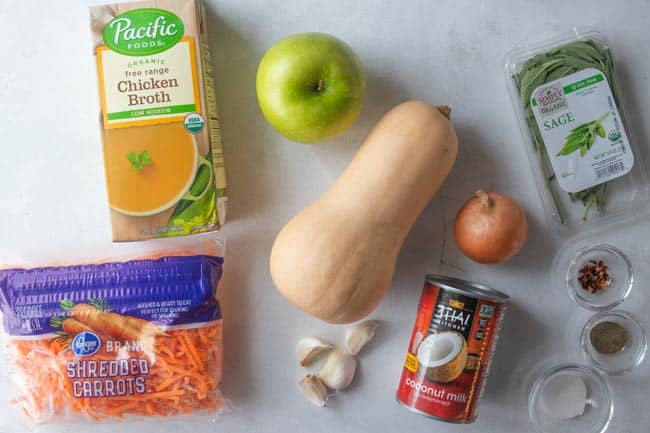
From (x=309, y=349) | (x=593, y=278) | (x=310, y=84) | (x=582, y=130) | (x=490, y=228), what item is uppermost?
(x=310, y=84)

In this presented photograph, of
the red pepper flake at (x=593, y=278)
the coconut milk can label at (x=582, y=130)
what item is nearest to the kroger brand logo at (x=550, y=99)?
the coconut milk can label at (x=582, y=130)

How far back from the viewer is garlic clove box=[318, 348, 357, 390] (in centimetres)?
107

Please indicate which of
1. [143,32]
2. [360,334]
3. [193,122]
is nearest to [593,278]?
[360,334]

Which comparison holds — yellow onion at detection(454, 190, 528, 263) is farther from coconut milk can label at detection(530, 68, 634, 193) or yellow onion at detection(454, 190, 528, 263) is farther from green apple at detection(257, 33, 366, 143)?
green apple at detection(257, 33, 366, 143)

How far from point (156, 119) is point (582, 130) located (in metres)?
0.74

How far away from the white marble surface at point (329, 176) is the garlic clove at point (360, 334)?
2 centimetres

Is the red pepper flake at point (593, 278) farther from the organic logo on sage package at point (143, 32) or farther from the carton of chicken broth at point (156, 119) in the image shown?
the organic logo on sage package at point (143, 32)

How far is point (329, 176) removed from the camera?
108 centimetres

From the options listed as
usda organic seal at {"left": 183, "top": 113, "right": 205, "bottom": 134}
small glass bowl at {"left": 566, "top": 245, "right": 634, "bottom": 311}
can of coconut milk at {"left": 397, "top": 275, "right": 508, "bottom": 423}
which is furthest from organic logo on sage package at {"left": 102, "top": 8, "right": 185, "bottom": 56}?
small glass bowl at {"left": 566, "top": 245, "right": 634, "bottom": 311}

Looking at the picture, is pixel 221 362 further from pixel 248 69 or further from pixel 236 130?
pixel 248 69

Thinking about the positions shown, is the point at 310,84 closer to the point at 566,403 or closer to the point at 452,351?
the point at 452,351

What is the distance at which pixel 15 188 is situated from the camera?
110cm

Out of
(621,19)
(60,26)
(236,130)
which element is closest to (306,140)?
(236,130)

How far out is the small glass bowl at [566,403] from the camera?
106cm
